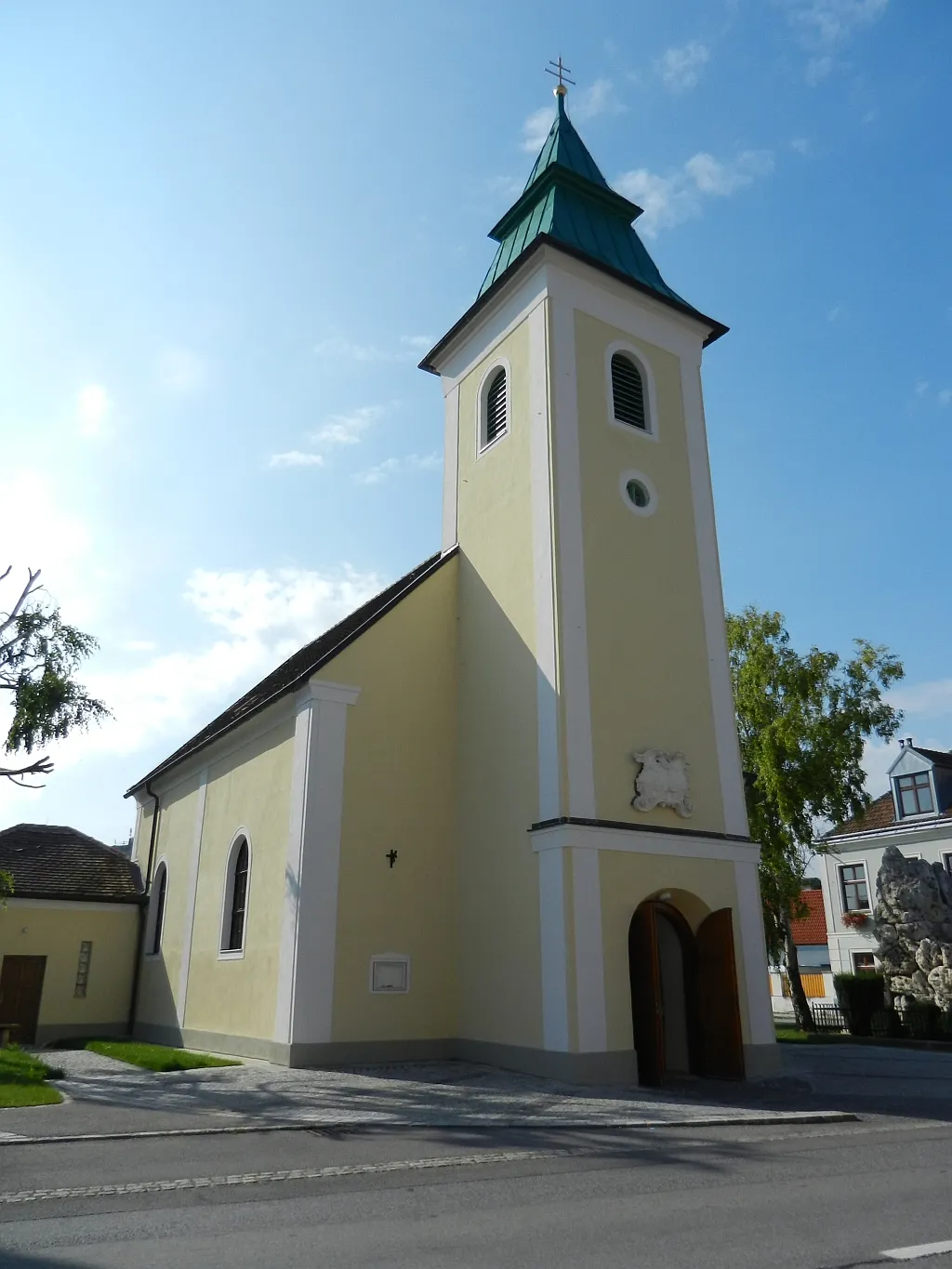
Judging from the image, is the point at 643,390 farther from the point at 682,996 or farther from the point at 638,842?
the point at 682,996

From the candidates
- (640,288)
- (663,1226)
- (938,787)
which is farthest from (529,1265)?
(938,787)

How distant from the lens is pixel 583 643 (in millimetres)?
14914

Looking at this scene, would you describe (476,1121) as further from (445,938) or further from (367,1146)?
(445,938)

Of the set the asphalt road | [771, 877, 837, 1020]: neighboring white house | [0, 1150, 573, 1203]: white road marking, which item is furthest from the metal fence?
[0, 1150, 573, 1203]: white road marking

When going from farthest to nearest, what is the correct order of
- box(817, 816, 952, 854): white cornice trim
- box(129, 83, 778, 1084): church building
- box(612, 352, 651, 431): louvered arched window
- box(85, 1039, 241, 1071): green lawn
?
box(817, 816, 952, 854): white cornice trim → box(612, 352, 651, 431): louvered arched window → box(85, 1039, 241, 1071): green lawn → box(129, 83, 778, 1084): church building

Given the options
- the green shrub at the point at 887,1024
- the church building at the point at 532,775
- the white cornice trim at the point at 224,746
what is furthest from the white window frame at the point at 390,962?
the green shrub at the point at 887,1024

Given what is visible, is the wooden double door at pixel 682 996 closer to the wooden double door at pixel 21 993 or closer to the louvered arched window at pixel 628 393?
the louvered arched window at pixel 628 393

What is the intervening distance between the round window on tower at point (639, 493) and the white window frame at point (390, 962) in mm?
8295

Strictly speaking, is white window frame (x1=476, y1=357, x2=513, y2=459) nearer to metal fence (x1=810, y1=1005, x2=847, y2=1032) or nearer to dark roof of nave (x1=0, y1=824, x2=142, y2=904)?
dark roof of nave (x1=0, y1=824, x2=142, y2=904)

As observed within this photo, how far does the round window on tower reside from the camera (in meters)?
16.9

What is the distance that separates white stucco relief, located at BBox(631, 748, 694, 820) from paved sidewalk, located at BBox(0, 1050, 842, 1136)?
12.8 feet

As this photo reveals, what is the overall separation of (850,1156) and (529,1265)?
4478mm

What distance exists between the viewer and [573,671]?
47.9ft

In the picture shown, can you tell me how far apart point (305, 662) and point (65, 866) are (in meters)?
7.93
